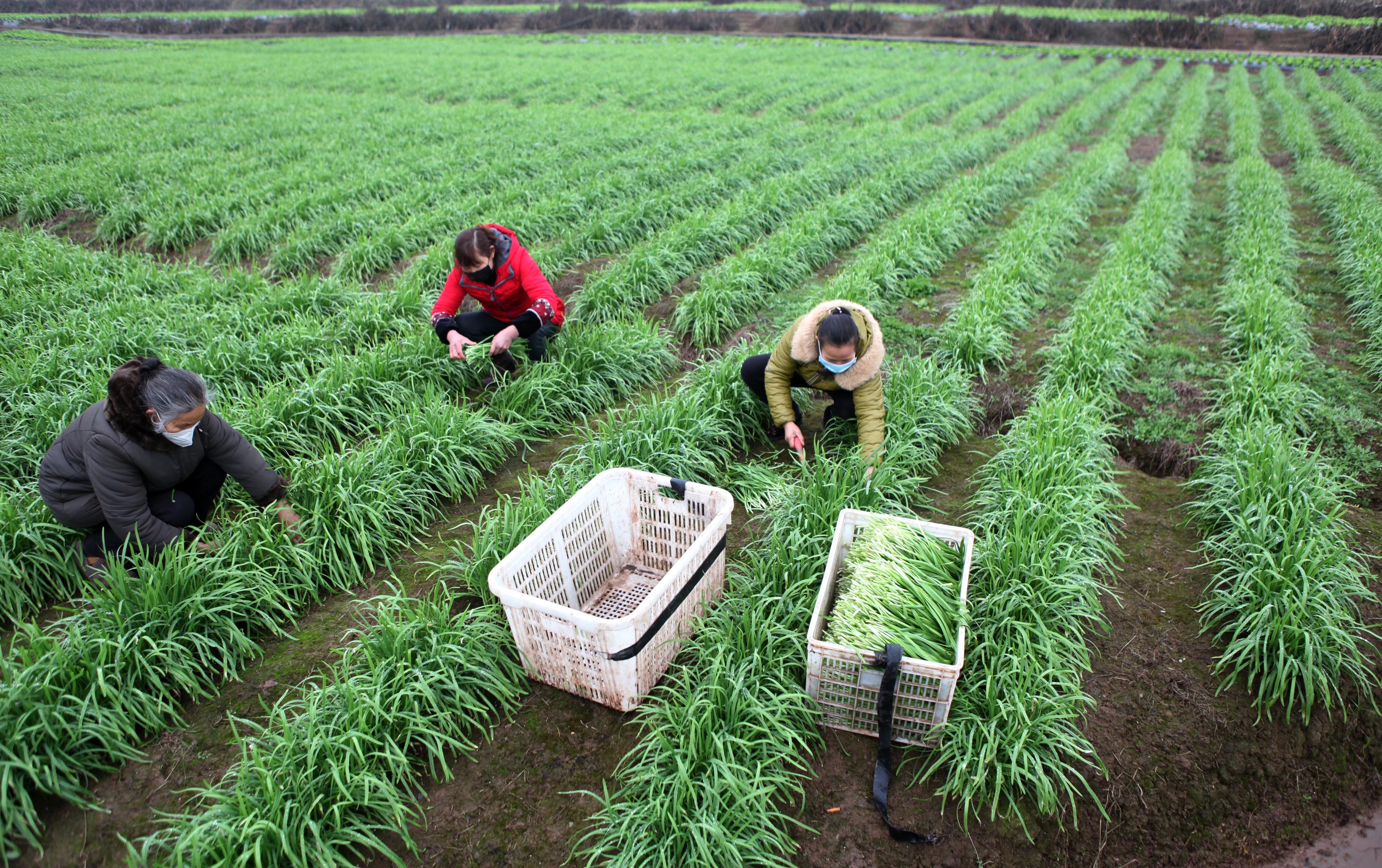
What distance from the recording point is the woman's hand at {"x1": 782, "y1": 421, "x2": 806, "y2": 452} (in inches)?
156

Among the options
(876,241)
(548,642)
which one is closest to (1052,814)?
(548,642)

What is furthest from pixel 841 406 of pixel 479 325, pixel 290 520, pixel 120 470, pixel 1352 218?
pixel 1352 218

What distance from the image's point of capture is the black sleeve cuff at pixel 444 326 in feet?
16.3

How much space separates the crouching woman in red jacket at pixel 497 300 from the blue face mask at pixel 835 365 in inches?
87.3

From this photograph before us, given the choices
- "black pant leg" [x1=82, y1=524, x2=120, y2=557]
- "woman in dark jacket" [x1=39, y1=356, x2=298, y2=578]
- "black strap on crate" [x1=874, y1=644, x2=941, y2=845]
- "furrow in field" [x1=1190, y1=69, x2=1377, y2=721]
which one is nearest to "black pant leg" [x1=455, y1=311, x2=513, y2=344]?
"woman in dark jacket" [x1=39, y1=356, x2=298, y2=578]

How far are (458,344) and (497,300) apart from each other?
17.4 inches

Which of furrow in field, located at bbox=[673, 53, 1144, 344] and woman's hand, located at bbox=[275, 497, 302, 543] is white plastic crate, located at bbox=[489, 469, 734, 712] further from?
furrow in field, located at bbox=[673, 53, 1144, 344]

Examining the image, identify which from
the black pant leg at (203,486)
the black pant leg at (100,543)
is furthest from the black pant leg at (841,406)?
the black pant leg at (100,543)

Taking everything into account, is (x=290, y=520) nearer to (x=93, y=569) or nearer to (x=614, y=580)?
(x=93, y=569)

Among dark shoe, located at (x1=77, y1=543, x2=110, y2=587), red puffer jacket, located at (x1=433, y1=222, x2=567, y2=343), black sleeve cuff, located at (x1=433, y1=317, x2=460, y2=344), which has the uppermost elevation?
red puffer jacket, located at (x1=433, y1=222, x2=567, y2=343)

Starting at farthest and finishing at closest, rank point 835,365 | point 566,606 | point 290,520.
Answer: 1. point 835,365
2. point 290,520
3. point 566,606

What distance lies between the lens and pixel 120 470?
9.82 feet

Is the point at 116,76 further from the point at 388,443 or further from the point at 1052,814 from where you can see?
the point at 1052,814

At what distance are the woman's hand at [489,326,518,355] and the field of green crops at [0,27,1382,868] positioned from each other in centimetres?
29
